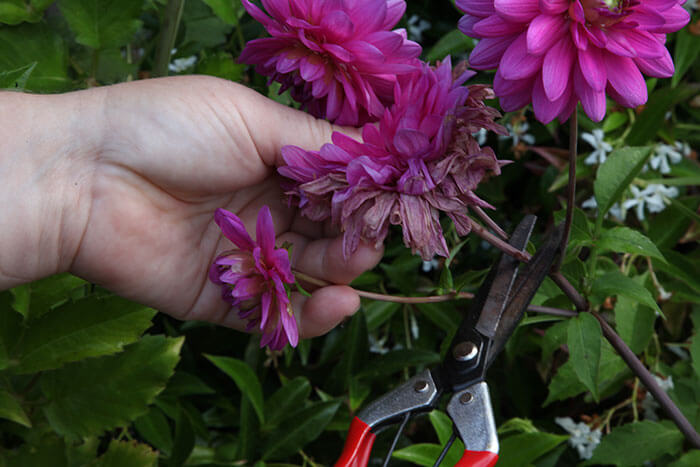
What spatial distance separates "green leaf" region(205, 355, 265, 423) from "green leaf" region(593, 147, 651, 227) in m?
0.58

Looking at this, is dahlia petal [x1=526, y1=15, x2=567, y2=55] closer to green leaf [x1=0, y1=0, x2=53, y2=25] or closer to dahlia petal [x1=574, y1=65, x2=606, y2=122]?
dahlia petal [x1=574, y1=65, x2=606, y2=122]

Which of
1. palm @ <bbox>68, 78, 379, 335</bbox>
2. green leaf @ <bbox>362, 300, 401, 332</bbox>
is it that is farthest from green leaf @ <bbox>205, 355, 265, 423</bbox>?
green leaf @ <bbox>362, 300, 401, 332</bbox>

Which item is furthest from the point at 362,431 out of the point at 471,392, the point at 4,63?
the point at 4,63

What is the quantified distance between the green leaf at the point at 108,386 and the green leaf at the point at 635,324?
64 centimetres

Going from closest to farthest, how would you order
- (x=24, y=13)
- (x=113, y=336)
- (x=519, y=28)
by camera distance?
(x=519, y=28) → (x=113, y=336) → (x=24, y=13)

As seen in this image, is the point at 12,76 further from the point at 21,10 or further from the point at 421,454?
the point at 421,454

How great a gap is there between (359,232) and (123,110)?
38cm

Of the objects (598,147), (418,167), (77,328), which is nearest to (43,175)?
(77,328)

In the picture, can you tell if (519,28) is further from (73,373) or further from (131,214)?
(73,373)

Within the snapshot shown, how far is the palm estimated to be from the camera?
79 centimetres

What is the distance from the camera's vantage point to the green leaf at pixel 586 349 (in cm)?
75

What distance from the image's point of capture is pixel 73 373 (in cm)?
102

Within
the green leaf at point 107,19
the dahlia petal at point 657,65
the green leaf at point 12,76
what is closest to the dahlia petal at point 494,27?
the dahlia petal at point 657,65

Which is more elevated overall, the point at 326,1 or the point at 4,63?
the point at 326,1
